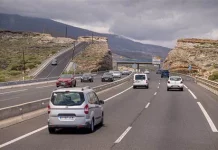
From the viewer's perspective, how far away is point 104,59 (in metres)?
128

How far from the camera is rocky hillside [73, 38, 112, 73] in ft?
371

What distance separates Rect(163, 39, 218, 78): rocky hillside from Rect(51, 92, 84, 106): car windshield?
116m

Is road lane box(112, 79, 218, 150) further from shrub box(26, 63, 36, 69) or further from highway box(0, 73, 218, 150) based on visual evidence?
shrub box(26, 63, 36, 69)

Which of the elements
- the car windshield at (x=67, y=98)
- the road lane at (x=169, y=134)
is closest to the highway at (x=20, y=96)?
the road lane at (x=169, y=134)

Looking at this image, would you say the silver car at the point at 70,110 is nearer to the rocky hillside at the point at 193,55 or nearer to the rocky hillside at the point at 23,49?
the rocky hillside at the point at 23,49

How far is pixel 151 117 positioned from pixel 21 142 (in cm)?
905

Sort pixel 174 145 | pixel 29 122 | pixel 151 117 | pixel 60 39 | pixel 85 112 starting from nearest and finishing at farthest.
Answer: pixel 174 145
pixel 85 112
pixel 29 122
pixel 151 117
pixel 60 39

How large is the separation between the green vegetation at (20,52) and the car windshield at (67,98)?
59056mm

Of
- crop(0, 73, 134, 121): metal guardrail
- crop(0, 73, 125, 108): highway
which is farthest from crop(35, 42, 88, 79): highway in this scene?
crop(0, 73, 134, 121): metal guardrail

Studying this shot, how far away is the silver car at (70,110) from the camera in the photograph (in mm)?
14875

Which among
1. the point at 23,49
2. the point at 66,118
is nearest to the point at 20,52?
the point at 23,49

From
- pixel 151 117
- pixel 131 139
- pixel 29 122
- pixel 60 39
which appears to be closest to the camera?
pixel 131 139

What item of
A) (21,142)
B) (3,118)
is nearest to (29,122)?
(3,118)

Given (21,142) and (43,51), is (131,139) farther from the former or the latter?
(43,51)
